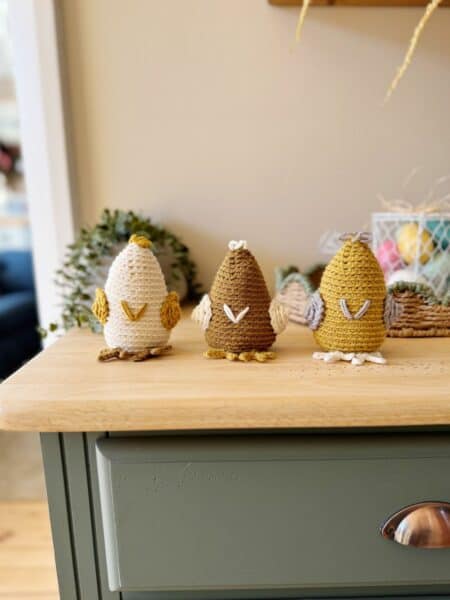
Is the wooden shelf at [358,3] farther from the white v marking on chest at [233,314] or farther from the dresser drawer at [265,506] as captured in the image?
the dresser drawer at [265,506]

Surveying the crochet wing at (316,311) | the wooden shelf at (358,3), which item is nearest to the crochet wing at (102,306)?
the crochet wing at (316,311)

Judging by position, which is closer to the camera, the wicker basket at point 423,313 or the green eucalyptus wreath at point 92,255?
the wicker basket at point 423,313

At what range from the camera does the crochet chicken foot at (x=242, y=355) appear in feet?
1.73

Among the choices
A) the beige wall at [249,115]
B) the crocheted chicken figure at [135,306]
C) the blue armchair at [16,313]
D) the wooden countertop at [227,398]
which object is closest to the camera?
the wooden countertop at [227,398]

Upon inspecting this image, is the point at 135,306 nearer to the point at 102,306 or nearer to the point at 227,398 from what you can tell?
the point at 102,306

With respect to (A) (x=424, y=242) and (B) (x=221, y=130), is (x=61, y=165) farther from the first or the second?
(A) (x=424, y=242)

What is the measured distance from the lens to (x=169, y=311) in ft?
1.79

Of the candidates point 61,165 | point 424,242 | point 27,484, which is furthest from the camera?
point 27,484

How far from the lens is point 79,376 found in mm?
497

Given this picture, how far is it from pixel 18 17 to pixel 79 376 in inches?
25.8

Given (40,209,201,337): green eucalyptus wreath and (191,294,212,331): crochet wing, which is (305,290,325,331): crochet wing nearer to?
(191,294,212,331): crochet wing

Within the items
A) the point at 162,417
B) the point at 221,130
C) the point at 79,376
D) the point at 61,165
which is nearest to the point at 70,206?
the point at 61,165

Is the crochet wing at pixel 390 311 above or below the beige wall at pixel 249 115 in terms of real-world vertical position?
below

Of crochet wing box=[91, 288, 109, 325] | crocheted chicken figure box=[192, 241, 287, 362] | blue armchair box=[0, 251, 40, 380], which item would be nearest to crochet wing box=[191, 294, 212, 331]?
crocheted chicken figure box=[192, 241, 287, 362]
